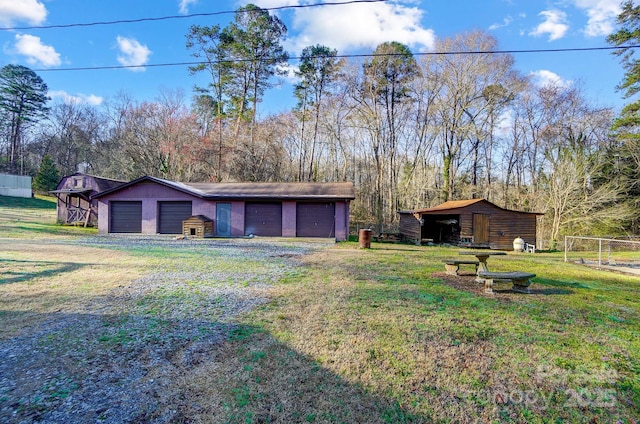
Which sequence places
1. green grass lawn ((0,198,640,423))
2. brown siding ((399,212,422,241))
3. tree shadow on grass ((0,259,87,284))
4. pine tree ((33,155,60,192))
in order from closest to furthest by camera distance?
green grass lawn ((0,198,640,423)) < tree shadow on grass ((0,259,87,284)) < brown siding ((399,212,422,241)) < pine tree ((33,155,60,192))

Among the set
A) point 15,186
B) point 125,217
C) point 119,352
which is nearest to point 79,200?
point 125,217

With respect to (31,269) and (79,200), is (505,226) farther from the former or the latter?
(79,200)

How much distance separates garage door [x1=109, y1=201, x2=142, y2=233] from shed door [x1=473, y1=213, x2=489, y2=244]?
1968 cm

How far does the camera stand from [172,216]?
17.6 m

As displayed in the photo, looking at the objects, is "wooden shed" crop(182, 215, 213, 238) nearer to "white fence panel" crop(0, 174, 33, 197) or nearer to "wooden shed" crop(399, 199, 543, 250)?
"wooden shed" crop(399, 199, 543, 250)

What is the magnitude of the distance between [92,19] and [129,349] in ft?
28.6

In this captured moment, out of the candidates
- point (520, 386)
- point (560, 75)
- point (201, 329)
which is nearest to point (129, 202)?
point (201, 329)

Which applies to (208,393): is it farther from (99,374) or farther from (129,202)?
(129,202)

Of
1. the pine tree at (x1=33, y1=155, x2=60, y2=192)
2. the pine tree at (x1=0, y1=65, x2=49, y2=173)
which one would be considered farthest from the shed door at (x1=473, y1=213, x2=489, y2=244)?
the pine tree at (x1=0, y1=65, x2=49, y2=173)

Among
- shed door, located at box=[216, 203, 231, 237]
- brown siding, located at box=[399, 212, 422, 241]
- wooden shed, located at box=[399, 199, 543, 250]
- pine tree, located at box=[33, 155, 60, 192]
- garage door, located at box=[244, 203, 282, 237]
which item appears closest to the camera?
garage door, located at box=[244, 203, 282, 237]

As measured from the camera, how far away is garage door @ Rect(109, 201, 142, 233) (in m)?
17.9

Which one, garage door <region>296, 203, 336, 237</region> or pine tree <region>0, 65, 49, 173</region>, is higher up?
pine tree <region>0, 65, 49, 173</region>

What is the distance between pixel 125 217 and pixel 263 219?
837 cm

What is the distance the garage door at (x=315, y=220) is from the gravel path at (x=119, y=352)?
11.1 metres
